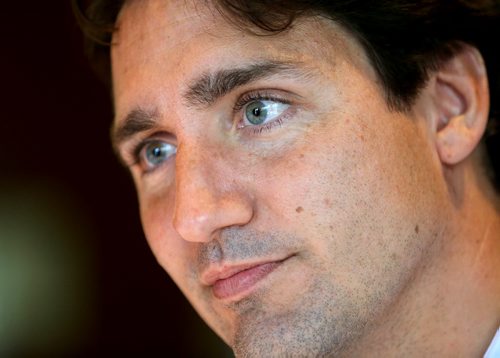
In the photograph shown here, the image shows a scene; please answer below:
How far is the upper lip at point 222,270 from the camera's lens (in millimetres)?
1457

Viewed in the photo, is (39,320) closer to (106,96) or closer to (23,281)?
(23,281)

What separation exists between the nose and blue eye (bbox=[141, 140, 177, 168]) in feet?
0.83

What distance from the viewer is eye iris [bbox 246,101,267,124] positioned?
4.91ft

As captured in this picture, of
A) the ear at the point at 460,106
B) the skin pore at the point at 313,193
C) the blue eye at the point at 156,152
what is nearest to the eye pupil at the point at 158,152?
the blue eye at the point at 156,152

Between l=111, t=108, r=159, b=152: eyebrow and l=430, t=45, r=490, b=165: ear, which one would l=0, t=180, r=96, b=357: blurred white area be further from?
Result: l=430, t=45, r=490, b=165: ear

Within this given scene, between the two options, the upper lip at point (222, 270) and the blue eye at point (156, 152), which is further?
the blue eye at point (156, 152)

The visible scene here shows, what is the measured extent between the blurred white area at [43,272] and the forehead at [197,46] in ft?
7.76

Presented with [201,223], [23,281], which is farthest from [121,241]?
[201,223]

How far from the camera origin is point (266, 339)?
145 centimetres

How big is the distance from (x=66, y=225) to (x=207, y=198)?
2.64 meters

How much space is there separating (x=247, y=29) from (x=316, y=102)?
0.18m

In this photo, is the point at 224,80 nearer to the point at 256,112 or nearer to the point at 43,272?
the point at 256,112

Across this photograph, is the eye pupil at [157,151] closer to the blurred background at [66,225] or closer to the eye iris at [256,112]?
the eye iris at [256,112]

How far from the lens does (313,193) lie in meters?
1.43
